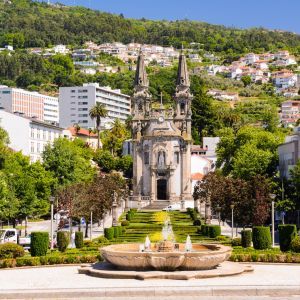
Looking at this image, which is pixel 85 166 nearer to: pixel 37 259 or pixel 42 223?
pixel 42 223

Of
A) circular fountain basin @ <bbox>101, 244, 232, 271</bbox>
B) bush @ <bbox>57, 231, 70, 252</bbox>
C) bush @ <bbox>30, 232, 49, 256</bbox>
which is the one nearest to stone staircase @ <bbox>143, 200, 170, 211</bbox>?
bush @ <bbox>57, 231, 70, 252</bbox>

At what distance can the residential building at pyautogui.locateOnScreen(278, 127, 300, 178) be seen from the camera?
261 feet

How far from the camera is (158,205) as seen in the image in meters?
105

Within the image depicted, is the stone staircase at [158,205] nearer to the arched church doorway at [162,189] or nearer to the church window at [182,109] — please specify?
the arched church doorway at [162,189]

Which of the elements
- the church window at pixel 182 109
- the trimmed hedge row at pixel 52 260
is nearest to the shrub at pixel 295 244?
the trimmed hedge row at pixel 52 260

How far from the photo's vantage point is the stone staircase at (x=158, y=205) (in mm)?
102375

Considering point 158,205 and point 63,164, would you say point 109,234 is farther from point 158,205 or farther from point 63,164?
point 158,205

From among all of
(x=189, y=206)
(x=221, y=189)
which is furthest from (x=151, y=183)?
(x=221, y=189)

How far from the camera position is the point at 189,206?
104 metres

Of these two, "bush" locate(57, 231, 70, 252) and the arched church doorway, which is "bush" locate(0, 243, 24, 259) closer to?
"bush" locate(57, 231, 70, 252)

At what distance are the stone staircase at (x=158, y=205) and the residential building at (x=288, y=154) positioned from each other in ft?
69.7

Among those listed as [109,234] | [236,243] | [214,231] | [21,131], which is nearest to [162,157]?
[21,131]

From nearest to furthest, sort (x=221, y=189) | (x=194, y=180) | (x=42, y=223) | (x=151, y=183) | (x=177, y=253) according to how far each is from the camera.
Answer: (x=177, y=253) → (x=221, y=189) → (x=42, y=223) → (x=151, y=183) → (x=194, y=180)

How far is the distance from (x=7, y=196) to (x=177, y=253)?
1536 inches
